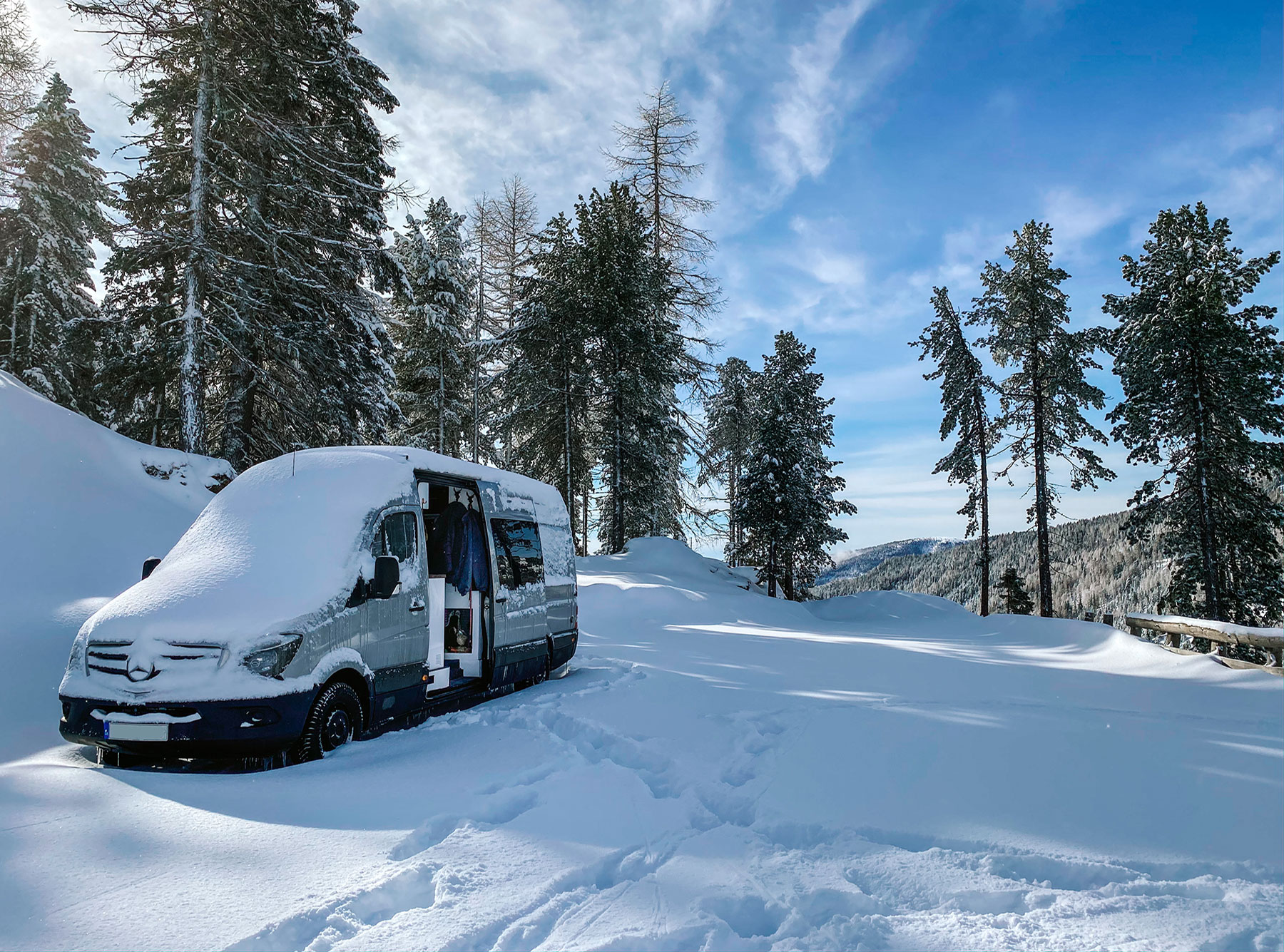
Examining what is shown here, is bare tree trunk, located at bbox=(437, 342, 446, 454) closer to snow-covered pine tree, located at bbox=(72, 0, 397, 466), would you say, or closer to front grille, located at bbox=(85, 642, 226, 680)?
snow-covered pine tree, located at bbox=(72, 0, 397, 466)

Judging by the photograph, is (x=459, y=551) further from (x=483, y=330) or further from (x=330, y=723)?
(x=483, y=330)

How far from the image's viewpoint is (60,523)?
9188mm

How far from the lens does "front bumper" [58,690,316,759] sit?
15.6ft

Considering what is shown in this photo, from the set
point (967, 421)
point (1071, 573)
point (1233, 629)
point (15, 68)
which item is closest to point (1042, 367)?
point (967, 421)

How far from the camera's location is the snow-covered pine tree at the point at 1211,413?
20562 mm

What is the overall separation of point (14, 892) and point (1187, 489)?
2742 centimetres

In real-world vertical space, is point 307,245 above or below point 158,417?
above

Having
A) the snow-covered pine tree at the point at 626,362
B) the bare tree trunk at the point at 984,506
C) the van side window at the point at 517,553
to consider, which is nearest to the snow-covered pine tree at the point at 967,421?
the bare tree trunk at the point at 984,506

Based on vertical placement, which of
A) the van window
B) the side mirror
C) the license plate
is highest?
the van window

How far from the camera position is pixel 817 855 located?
11.6ft

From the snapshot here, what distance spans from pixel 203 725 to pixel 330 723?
2.98 ft

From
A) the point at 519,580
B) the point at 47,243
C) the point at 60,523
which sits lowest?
the point at 519,580

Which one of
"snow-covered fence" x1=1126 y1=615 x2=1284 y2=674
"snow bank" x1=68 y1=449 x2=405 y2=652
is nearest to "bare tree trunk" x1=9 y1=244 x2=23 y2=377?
"snow bank" x1=68 y1=449 x2=405 y2=652

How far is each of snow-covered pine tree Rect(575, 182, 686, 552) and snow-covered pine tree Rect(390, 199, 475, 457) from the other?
6.68m
